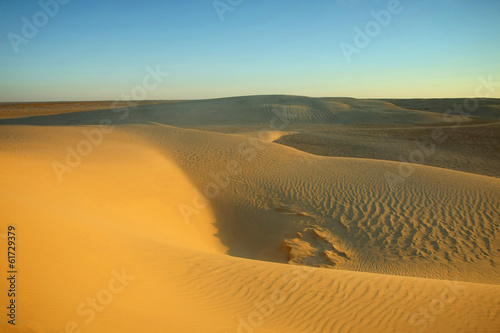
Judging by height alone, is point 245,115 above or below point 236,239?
above

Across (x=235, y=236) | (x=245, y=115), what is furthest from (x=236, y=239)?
(x=245, y=115)

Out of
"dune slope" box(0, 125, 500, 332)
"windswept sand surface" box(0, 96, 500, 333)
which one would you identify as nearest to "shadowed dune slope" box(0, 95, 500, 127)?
"windswept sand surface" box(0, 96, 500, 333)

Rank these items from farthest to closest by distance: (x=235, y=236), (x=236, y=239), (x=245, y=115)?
(x=245, y=115) → (x=235, y=236) → (x=236, y=239)

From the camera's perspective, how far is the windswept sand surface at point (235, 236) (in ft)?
14.0

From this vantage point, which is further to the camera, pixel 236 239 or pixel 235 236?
pixel 235 236

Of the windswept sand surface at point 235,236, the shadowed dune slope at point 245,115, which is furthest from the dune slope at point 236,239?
the shadowed dune slope at point 245,115

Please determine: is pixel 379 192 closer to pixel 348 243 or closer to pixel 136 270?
pixel 348 243

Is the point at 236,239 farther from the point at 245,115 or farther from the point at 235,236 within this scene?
the point at 245,115

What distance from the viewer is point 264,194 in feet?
36.7

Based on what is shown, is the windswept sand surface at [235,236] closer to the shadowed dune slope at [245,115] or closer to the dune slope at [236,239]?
the dune slope at [236,239]

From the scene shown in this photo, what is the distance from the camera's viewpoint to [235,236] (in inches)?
379

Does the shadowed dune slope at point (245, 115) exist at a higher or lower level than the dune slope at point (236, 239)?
higher

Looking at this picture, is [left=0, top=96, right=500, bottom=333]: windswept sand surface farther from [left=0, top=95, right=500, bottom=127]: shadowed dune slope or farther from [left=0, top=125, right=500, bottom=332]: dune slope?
[left=0, top=95, right=500, bottom=127]: shadowed dune slope

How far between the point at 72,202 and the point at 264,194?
607 centimetres
